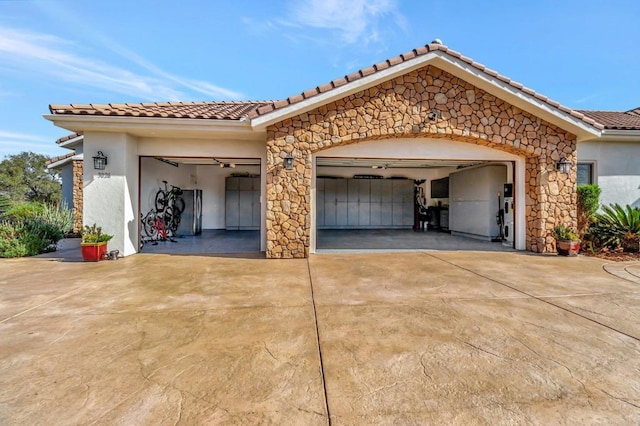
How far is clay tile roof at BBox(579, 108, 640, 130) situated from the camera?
8376mm

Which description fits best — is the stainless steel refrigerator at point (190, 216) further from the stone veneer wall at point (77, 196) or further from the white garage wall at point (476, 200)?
the white garage wall at point (476, 200)

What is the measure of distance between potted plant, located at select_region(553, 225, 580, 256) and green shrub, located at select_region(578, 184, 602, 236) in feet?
3.45

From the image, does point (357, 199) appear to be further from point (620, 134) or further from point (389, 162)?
point (620, 134)

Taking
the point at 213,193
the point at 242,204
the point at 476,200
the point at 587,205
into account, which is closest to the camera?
the point at 587,205

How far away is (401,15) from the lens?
846 centimetres

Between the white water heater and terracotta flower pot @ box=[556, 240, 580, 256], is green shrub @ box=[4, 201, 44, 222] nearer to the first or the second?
the white water heater

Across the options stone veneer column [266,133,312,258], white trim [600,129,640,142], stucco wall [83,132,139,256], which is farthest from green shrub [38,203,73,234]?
white trim [600,129,640,142]

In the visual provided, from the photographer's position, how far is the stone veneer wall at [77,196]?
1195 centimetres

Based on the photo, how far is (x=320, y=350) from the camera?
9.00ft

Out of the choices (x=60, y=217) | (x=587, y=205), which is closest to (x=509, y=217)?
(x=587, y=205)

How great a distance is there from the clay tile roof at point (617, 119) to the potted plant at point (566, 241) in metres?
3.39

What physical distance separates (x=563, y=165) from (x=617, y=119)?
4.64 metres

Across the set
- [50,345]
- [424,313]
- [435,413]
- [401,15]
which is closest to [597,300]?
[424,313]

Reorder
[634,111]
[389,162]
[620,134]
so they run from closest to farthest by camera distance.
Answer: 1. [620,134]
2. [389,162]
3. [634,111]
